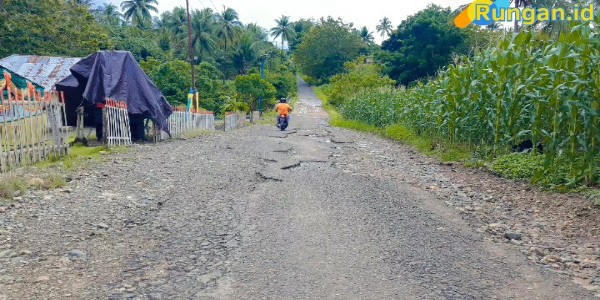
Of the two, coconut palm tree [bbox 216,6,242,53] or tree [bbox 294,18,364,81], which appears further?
tree [bbox 294,18,364,81]

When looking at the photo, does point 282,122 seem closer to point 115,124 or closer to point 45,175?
point 115,124

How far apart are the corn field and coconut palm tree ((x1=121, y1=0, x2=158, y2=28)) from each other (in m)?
56.8

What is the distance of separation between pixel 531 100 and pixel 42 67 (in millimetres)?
22829

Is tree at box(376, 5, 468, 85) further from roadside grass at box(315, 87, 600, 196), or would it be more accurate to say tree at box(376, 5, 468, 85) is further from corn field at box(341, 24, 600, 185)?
corn field at box(341, 24, 600, 185)

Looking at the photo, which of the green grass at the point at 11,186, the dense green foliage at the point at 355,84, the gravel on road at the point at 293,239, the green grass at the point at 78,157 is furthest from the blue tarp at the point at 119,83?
the dense green foliage at the point at 355,84

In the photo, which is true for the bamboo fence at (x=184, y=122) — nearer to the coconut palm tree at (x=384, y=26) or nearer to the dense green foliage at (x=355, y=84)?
the dense green foliage at (x=355, y=84)

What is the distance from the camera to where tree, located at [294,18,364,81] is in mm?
71312

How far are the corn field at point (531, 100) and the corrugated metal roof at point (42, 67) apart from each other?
17930mm

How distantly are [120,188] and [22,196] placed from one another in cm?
136

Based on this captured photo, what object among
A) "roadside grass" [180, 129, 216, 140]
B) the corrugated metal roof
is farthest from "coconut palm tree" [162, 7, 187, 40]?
"roadside grass" [180, 129, 216, 140]

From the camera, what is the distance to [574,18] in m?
7.20

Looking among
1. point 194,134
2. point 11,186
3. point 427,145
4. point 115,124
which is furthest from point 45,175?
point 194,134

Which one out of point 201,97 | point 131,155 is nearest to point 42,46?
point 201,97

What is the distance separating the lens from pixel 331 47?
71.6 meters
